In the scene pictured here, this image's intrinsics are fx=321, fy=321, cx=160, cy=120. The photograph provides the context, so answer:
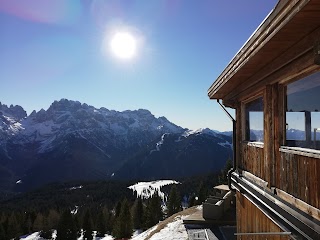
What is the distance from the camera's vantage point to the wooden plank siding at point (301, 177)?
462cm

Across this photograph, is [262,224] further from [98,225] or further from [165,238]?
[98,225]

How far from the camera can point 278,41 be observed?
4871 mm

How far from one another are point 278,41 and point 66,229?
66.3m

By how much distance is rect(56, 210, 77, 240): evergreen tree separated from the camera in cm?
6325

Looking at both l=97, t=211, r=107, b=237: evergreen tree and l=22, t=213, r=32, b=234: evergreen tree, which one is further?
l=22, t=213, r=32, b=234: evergreen tree

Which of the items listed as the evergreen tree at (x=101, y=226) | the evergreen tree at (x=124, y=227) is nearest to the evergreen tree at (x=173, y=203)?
the evergreen tree at (x=101, y=226)

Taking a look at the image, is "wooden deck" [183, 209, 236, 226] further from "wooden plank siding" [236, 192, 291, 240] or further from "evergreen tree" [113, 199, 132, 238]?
"evergreen tree" [113, 199, 132, 238]

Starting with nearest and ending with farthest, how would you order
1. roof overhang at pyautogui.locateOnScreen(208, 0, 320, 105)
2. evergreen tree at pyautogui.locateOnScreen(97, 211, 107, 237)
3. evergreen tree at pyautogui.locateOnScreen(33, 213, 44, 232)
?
roof overhang at pyautogui.locateOnScreen(208, 0, 320, 105)
evergreen tree at pyautogui.locateOnScreen(97, 211, 107, 237)
evergreen tree at pyautogui.locateOnScreen(33, 213, 44, 232)

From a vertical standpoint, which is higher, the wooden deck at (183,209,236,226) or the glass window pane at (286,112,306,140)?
the glass window pane at (286,112,306,140)

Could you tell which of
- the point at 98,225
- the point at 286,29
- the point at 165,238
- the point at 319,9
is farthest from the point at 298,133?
the point at 98,225

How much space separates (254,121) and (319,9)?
16.4 feet

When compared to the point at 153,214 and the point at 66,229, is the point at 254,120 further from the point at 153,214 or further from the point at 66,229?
the point at 66,229

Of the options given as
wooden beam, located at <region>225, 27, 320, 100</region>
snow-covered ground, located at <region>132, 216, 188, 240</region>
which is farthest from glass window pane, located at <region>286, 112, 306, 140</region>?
snow-covered ground, located at <region>132, 216, 188, 240</region>

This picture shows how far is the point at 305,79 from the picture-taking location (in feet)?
17.3
